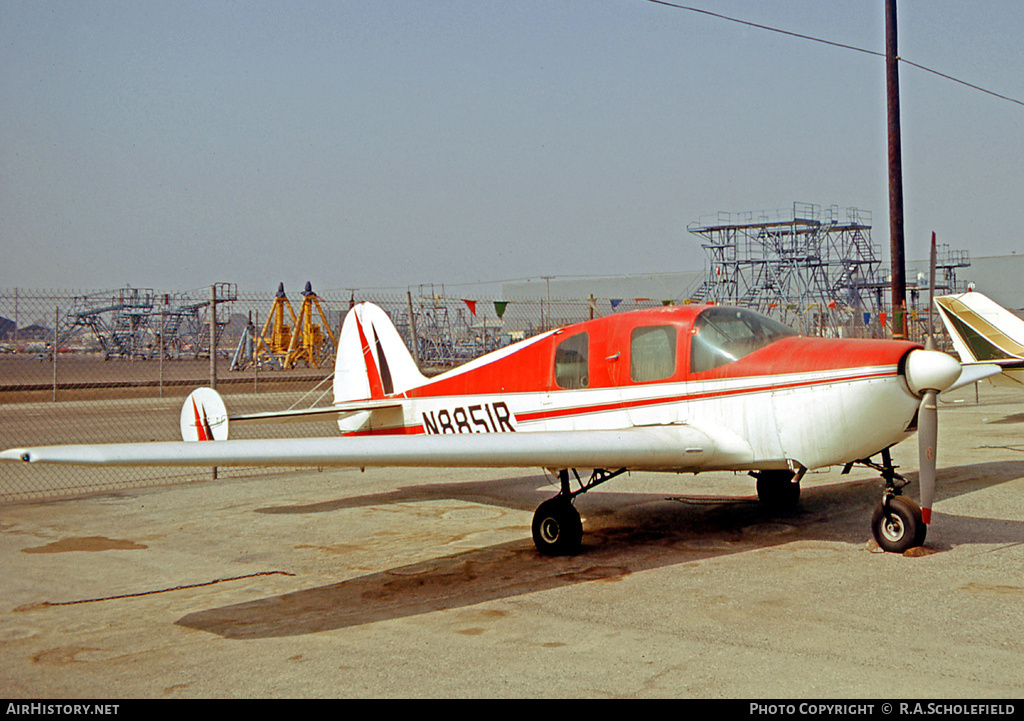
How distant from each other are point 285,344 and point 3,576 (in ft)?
131

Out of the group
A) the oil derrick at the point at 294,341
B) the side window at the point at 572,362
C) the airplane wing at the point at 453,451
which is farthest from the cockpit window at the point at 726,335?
the oil derrick at the point at 294,341

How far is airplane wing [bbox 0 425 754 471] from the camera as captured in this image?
5.31 m

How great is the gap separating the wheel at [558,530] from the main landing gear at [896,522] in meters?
2.47

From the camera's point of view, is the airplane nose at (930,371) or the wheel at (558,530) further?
the wheel at (558,530)

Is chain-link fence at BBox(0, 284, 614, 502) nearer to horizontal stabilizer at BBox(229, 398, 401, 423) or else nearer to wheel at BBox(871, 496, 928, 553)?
horizontal stabilizer at BBox(229, 398, 401, 423)

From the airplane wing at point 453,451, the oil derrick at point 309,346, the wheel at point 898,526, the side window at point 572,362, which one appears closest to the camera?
the airplane wing at point 453,451

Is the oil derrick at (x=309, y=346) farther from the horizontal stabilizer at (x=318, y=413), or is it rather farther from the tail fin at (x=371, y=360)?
the horizontal stabilizer at (x=318, y=413)

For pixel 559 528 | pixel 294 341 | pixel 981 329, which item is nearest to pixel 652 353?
pixel 559 528

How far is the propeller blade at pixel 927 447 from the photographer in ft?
21.5

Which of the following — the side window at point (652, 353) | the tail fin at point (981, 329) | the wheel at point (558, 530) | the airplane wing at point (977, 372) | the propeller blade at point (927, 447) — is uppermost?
the tail fin at point (981, 329)

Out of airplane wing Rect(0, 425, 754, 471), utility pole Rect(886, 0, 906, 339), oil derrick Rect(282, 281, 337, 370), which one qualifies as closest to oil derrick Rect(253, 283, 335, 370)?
oil derrick Rect(282, 281, 337, 370)

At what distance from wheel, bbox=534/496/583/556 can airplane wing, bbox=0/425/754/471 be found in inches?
32.2

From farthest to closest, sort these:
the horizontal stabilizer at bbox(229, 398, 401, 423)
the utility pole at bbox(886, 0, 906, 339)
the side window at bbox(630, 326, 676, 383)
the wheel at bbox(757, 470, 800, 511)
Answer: the utility pole at bbox(886, 0, 906, 339) → the horizontal stabilizer at bbox(229, 398, 401, 423) → the wheel at bbox(757, 470, 800, 511) → the side window at bbox(630, 326, 676, 383)

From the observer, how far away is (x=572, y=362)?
8367 mm
